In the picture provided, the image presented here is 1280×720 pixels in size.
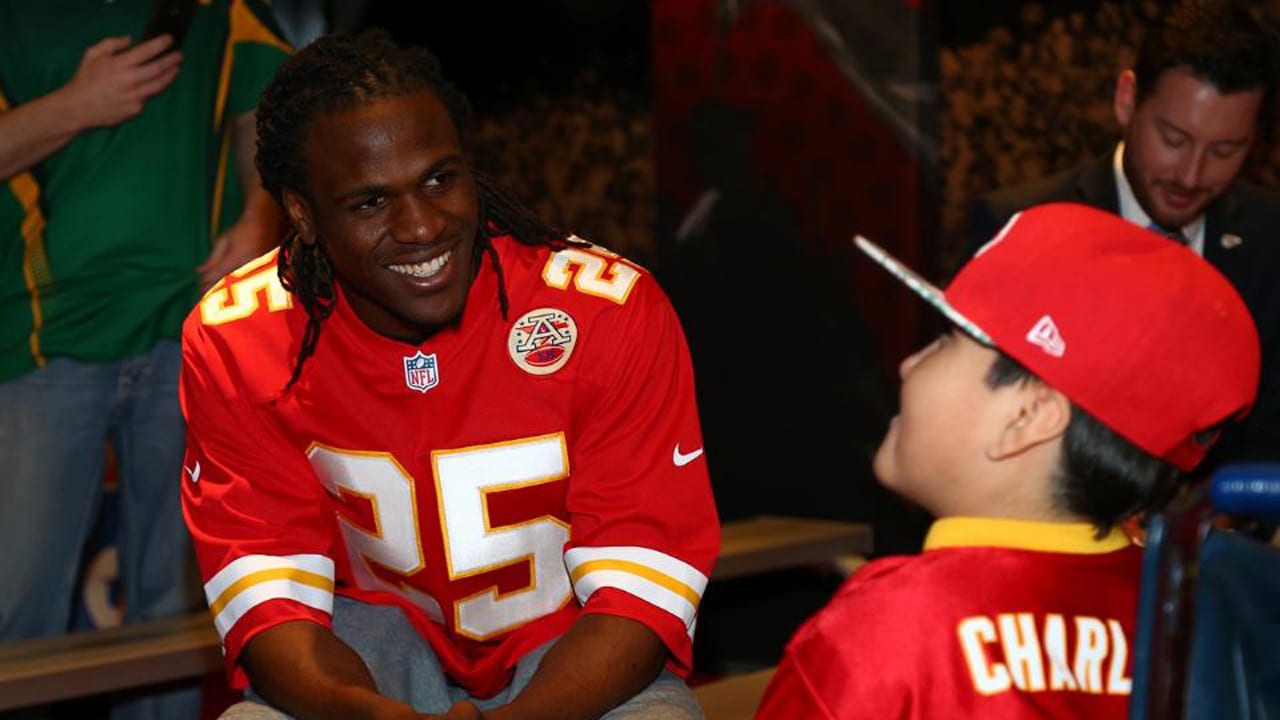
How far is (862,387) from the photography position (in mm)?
4715

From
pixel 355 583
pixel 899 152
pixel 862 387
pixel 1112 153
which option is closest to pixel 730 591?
pixel 862 387

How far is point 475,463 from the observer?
7.50ft

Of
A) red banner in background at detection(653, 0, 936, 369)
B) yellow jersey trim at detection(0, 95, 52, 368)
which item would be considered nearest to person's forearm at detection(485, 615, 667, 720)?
yellow jersey trim at detection(0, 95, 52, 368)

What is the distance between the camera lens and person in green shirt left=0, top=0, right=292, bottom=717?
3.71m

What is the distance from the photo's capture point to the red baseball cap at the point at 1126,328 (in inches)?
63.4

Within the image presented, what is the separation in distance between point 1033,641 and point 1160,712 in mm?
145

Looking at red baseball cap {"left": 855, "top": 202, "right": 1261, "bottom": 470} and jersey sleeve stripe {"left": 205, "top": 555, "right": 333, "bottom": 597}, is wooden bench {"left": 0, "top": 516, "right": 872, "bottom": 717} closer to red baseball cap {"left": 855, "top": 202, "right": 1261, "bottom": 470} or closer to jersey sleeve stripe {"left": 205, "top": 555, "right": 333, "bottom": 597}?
jersey sleeve stripe {"left": 205, "top": 555, "right": 333, "bottom": 597}

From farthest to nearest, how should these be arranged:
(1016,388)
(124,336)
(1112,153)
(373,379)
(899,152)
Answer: (899,152) → (124,336) → (1112,153) → (373,379) → (1016,388)

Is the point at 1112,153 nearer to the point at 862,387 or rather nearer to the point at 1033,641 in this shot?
the point at 862,387

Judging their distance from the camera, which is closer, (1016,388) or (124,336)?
(1016,388)

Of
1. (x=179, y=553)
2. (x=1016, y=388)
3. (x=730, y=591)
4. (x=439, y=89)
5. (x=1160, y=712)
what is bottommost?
(x=730, y=591)

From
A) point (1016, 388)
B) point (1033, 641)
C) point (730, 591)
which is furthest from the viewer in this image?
point (730, 591)

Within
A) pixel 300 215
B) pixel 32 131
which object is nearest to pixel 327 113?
pixel 300 215

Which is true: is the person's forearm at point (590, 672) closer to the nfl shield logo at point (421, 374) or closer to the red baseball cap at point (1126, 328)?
the nfl shield logo at point (421, 374)
